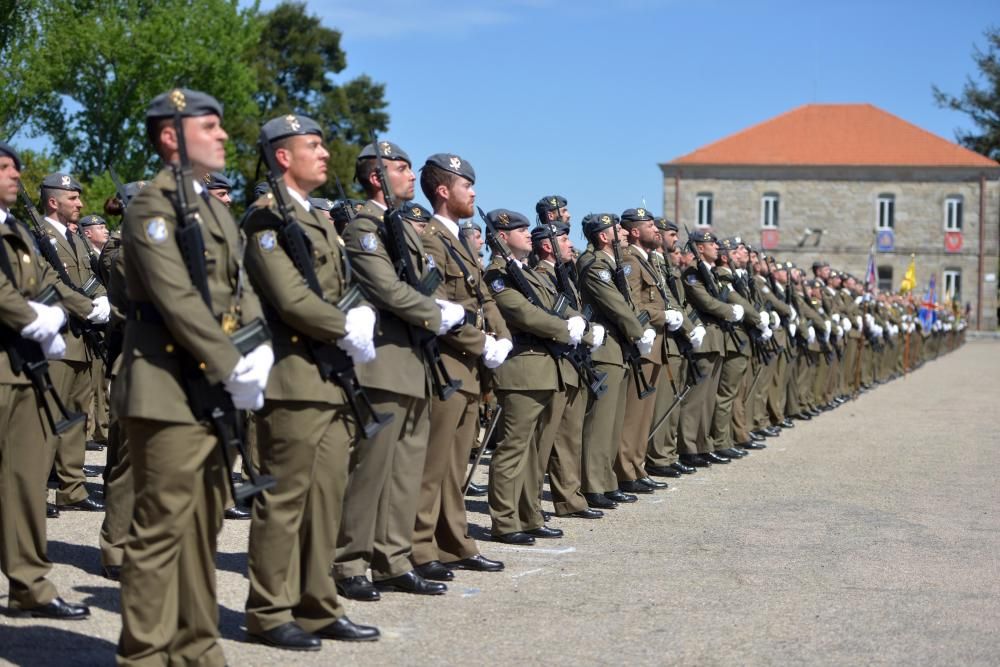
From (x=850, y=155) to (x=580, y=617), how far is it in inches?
2632

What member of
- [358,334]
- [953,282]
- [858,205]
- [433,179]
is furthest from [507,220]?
[953,282]

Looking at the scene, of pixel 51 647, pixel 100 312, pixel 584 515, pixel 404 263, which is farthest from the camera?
pixel 584 515

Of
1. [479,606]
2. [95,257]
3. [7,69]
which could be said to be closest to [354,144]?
[7,69]

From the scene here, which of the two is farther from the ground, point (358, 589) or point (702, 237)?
point (702, 237)

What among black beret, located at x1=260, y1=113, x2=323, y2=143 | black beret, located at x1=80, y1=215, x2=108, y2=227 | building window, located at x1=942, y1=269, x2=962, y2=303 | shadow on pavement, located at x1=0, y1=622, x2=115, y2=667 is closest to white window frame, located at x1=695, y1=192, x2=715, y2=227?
building window, located at x1=942, y1=269, x2=962, y2=303

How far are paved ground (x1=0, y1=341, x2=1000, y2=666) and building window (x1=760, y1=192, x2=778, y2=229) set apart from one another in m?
59.0

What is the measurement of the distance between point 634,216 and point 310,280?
241 inches

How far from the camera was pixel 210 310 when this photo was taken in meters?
Result: 4.82

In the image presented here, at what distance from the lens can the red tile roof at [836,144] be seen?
69.6 metres

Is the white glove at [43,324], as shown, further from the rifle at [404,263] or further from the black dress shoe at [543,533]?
the black dress shoe at [543,533]

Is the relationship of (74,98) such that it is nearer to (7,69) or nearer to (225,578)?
(7,69)

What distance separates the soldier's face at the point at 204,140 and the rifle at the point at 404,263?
148 cm

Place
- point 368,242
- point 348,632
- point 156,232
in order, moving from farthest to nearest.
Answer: point 368,242, point 348,632, point 156,232

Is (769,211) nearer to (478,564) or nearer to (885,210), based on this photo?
(885,210)
